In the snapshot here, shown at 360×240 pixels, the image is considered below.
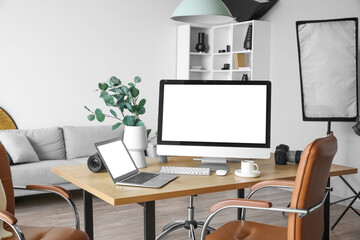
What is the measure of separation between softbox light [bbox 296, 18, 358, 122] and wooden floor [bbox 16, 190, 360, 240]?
104 cm

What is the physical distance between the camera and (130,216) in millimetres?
4145

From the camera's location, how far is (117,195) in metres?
1.98

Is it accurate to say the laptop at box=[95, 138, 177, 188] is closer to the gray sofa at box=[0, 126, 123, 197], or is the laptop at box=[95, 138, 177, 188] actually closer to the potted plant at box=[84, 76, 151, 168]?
the potted plant at box=[84, 76, 151, 168]

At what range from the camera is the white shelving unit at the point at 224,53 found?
18.8ft

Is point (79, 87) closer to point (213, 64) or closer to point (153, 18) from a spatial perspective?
point (153, 18)

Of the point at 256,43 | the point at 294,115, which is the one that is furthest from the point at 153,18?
the point at 294,115

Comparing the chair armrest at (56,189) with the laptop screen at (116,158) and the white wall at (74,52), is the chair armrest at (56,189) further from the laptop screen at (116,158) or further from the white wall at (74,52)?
the white wall at (74,52)

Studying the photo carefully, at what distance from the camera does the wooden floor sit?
3.73m

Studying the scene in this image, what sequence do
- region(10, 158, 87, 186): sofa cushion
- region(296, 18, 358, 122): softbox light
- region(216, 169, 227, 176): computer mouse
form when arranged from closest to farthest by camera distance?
1. region(216, 169, 227, 176): computer mouse
2. region(296, 18, 358, 122): softbox light
3. region(10, 158, 87, 186): sofa cushion

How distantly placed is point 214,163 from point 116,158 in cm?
67

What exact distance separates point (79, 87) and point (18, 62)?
2.61ft

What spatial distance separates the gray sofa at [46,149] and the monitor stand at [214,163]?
2326 mm

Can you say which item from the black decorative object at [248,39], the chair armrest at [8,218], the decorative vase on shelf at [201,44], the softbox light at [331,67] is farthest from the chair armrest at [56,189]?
the decorative vase on shelf at [201,44]

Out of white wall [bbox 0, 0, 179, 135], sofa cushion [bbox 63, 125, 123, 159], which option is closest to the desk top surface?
sofa cushion [bbox 63, 125, 123, 159]
